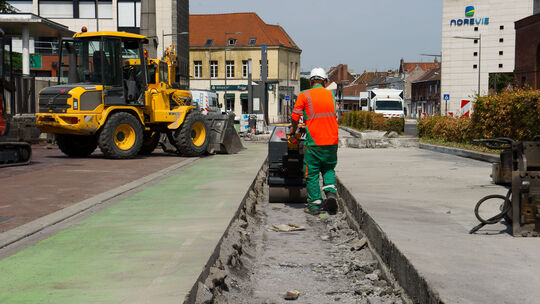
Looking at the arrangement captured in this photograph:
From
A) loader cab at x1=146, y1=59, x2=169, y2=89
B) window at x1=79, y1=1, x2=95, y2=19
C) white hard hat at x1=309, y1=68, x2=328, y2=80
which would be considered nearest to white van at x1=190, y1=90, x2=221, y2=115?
loader cab at x1=146, y1=59, x2=169, y2=89

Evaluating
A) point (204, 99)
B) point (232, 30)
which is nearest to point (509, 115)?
point (204, 99)

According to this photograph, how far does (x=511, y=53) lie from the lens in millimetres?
93125

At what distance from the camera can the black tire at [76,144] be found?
17391mm

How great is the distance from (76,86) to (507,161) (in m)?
11.8

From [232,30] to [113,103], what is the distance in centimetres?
7314

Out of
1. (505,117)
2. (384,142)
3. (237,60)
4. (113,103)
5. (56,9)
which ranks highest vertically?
(56,9)

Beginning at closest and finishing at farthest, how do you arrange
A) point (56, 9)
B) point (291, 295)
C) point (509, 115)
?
point (291, 295) → point (509, 115) → point (56, 9)

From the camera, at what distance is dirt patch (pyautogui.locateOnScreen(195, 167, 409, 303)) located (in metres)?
4.99

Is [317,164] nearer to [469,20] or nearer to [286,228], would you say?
[286,228]

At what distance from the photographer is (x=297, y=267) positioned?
20.1 ft

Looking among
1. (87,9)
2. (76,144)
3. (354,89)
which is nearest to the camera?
(76,144)

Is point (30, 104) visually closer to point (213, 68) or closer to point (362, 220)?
point (362, 220)

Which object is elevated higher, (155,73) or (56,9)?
(56,9)

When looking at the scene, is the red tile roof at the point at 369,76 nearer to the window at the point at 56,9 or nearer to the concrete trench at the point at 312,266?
the window at the point at 56,9
